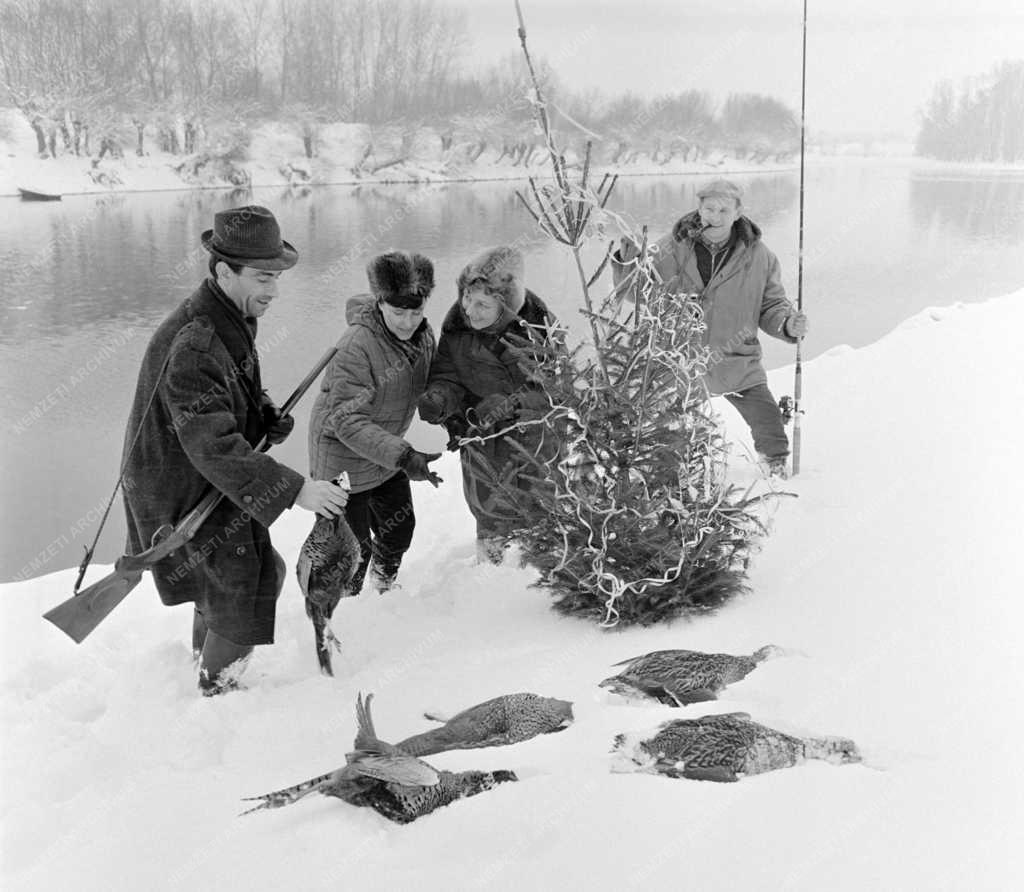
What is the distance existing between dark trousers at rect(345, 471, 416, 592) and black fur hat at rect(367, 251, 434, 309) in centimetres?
78

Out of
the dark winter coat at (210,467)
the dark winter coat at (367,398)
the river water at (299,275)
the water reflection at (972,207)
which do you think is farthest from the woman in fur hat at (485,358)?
the water reflection at (972,207)

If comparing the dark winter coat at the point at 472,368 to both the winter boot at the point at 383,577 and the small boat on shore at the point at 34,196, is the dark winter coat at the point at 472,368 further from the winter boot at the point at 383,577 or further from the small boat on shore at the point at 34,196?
the small boat on shore at the point at 34,196

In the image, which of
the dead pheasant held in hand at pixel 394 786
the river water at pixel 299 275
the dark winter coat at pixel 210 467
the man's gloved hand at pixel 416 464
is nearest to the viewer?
Answer: the dead pheasant held in hand at pixel 394 786

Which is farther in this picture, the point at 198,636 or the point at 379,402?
the point at 379,402


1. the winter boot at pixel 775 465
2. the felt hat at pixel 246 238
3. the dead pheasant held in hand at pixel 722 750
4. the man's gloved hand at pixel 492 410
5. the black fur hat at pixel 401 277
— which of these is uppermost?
the felt hat at pixel 246 238

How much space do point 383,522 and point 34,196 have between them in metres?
18.4

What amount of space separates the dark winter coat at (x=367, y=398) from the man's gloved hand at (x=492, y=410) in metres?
0.25

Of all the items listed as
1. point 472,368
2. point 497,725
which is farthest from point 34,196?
point 497,725

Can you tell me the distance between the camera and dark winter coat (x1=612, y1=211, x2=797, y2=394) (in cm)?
441

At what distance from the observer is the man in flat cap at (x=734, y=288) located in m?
4.36

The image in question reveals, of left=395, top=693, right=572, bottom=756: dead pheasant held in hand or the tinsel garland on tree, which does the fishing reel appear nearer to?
the tinsel garland on tree

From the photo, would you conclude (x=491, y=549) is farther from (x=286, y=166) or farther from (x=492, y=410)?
(x=286, y=166)

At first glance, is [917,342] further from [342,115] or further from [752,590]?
[342,115]

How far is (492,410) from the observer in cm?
365
